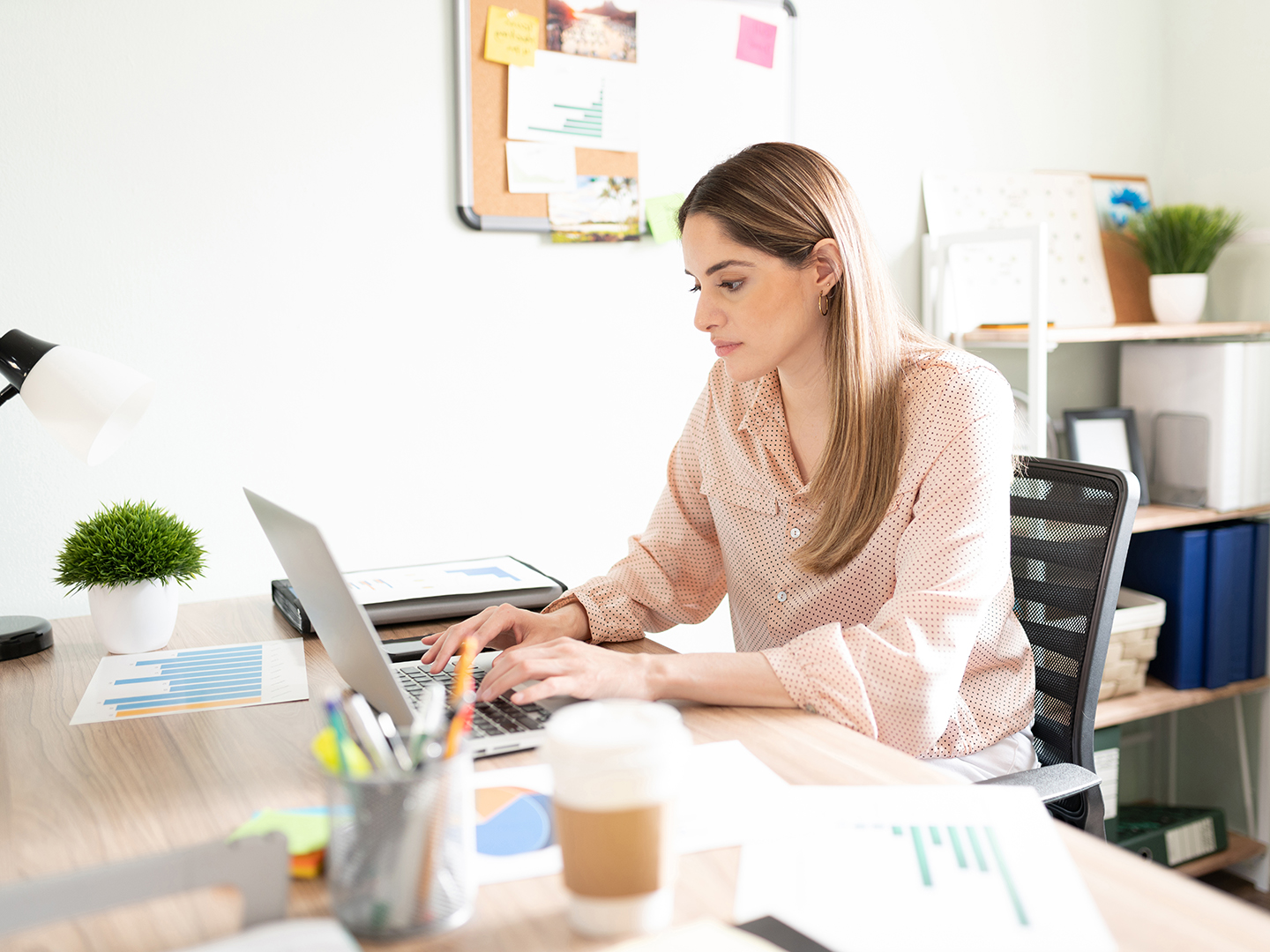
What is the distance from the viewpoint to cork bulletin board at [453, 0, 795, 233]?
1.81 metres

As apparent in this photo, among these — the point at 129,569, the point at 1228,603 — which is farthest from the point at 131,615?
the point at 1228,603

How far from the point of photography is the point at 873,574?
1215 mm

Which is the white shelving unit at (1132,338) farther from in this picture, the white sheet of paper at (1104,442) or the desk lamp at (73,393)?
the desk lamp at (73,393)

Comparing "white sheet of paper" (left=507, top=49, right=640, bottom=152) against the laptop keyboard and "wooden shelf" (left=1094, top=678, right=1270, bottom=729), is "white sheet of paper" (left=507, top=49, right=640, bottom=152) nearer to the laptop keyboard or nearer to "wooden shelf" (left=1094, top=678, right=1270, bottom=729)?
the laptop keyboard

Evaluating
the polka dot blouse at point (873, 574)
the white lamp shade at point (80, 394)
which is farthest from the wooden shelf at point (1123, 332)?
the white lamp shade at point (80, 394)

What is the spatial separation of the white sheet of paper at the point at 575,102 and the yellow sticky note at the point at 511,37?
2cm

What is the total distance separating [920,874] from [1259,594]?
2.05 meters

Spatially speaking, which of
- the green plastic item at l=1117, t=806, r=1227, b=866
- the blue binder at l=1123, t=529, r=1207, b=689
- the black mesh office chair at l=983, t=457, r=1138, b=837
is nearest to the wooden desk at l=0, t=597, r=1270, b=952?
the black mesh office chair at l=983, t=457, r=1138, b=837

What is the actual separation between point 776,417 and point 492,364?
2.29ft

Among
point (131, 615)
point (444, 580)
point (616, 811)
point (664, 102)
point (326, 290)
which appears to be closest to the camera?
point (616, 811)

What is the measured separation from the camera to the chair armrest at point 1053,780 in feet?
3.25

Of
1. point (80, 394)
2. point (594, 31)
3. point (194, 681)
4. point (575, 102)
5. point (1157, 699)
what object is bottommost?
point (1157, 699)

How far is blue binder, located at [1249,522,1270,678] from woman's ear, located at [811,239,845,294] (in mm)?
1538

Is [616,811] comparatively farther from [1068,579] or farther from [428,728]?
[1068,579]
